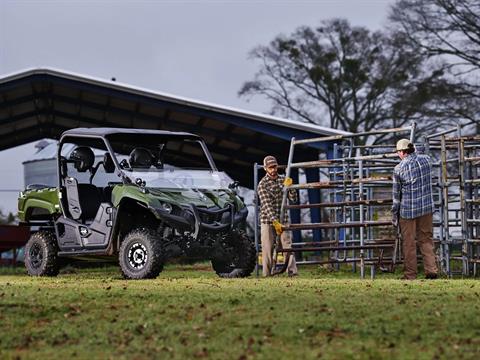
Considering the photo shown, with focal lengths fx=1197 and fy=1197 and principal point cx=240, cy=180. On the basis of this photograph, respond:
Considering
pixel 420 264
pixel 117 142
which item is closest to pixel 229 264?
pixel 117 142

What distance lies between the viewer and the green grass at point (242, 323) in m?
9.27

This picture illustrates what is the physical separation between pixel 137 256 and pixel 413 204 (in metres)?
3.75

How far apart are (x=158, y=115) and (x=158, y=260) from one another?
15911mm

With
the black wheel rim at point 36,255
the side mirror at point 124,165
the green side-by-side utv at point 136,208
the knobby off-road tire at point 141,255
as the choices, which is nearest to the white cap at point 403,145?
the green side-by-side utv at point 136,208

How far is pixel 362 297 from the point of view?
38.9 ft

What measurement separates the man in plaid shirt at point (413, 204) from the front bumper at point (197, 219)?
228cm

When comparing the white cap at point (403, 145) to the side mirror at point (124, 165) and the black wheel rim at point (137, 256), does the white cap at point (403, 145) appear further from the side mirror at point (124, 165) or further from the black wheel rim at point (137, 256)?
the side mirror at point (124, 165)

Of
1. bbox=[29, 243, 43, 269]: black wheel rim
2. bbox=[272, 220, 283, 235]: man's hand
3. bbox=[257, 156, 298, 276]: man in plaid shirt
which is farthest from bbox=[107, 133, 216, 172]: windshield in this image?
bbox=[29, 243, 43, 269]: black wheel rim

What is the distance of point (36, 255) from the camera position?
1844 centimetres

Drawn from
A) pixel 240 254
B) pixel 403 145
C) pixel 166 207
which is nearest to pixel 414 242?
pixel 403 145

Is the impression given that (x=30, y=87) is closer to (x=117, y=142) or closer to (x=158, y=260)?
(x=117, y=142)

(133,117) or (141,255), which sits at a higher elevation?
(133,117)

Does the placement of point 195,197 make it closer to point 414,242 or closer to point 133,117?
point 414,242

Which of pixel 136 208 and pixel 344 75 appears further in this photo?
pixel 344 75
